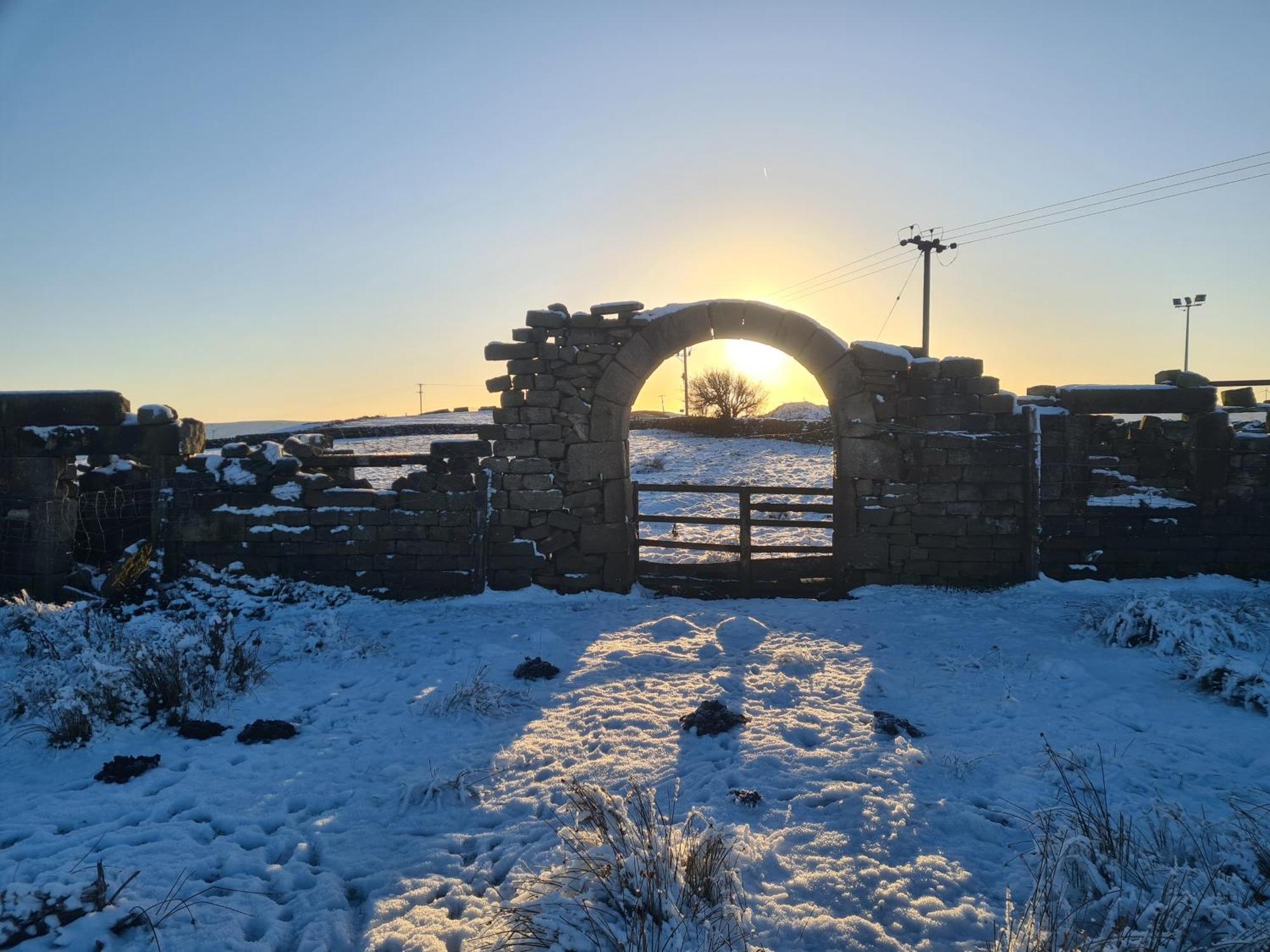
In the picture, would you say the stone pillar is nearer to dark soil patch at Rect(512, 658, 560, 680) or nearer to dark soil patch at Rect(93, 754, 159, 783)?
dark soil patch at Rect(93, 754, 159, 783)

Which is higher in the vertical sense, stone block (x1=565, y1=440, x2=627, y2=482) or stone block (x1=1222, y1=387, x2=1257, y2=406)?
stone block (x1=1222, y1=387, x2=1257, y2=406)

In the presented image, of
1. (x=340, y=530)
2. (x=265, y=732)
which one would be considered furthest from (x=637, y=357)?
(x=265, y=732)

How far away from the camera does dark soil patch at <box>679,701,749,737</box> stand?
476 cm

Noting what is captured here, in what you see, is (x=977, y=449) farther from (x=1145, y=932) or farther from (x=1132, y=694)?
(x=1145, y=932)

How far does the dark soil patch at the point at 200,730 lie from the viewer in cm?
470

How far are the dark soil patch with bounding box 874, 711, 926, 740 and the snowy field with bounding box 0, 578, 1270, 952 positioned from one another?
0.06 meters

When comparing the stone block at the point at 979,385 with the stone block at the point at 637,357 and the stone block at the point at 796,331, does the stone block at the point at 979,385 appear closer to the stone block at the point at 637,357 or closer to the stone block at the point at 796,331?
the stone block at the point at 796,331

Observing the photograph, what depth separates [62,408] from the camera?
27.0 ft

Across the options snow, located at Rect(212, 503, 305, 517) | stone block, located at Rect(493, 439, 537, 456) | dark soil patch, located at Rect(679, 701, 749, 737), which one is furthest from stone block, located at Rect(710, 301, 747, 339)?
snow, located at Rect(212, 503, 305, 517)

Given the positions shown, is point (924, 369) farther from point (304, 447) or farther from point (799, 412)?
point (799, 412)

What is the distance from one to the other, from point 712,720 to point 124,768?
11.8 feet

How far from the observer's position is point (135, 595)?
25.8ft

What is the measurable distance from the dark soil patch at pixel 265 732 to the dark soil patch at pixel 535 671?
5.71 ft

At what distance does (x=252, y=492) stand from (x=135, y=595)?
5.26 feet
